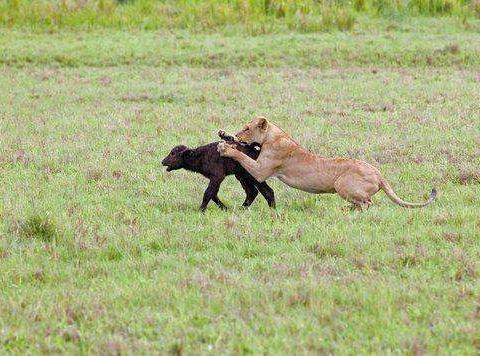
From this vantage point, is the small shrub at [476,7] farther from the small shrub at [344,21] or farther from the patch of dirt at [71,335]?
the patch of dirt at [71,335]

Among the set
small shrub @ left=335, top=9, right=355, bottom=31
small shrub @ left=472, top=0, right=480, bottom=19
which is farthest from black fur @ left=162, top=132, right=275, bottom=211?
small shrub @ left=472, top=0, right=480, bottom=19

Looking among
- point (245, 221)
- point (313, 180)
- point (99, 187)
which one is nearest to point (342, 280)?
point (245, 221)

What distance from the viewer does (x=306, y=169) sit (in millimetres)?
9625

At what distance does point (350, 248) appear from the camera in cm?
777

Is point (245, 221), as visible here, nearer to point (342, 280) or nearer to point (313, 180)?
point (313, 180)

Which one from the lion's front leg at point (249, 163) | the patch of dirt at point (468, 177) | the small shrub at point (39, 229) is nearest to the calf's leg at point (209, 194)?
the lion's front leg at point (249, 163)

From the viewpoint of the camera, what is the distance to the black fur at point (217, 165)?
985 centimetres

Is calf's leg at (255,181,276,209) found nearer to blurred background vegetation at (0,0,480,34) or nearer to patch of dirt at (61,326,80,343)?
patch of dirt at (61,326,80,343)

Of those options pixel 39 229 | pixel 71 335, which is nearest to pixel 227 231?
pixel 39 229

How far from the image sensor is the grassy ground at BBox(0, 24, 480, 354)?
20.0 ft

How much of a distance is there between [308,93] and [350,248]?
32.8ft

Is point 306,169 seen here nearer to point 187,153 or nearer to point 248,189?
point 248,189

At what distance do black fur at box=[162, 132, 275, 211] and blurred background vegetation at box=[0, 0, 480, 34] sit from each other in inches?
545

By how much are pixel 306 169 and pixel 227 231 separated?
5.06 ft
